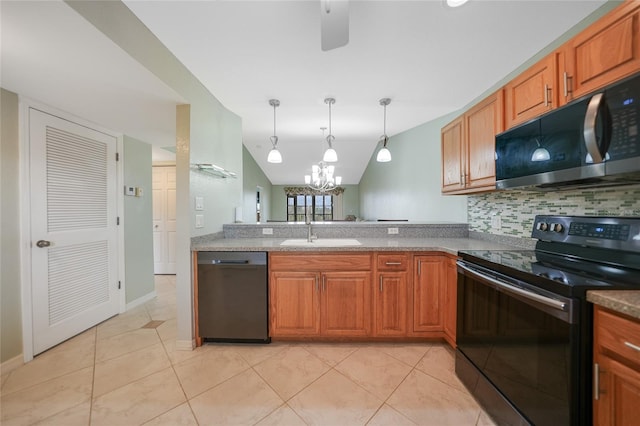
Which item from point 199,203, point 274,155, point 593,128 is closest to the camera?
point 593,128

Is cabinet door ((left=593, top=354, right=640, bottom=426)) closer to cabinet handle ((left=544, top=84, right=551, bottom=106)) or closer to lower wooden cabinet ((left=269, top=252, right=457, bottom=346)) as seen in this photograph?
lower wooden cabinet ((left=269, top=252, right=457, bottom=346))

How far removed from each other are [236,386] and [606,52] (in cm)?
276

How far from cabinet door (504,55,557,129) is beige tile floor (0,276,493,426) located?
1.85 m

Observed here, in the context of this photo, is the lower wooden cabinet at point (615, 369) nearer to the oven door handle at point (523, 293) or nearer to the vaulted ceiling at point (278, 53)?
the oven door handle at point (523, 293)

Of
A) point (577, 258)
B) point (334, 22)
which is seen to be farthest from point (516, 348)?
point (334, 22)

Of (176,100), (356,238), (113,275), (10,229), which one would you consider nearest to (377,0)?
(176,100)

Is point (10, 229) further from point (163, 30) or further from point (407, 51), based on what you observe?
point (407, 51)

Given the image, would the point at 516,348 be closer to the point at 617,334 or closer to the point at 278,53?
the point at 617,334

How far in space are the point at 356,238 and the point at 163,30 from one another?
7.51 ft

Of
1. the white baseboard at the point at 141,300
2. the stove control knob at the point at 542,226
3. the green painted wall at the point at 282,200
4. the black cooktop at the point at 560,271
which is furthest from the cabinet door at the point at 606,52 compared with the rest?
the green painted wall at the point at 282,200

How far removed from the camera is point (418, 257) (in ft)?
6.57

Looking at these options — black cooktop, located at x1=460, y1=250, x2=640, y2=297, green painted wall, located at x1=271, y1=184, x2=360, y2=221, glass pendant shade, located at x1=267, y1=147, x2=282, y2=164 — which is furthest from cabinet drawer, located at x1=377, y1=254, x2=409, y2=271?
green painted wall, located at x1=271, y1=184, x2=360, y2=221

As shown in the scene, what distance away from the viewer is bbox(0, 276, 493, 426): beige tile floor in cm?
136

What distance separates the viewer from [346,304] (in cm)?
202
